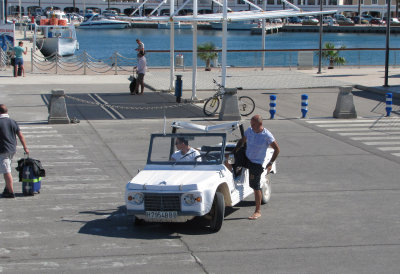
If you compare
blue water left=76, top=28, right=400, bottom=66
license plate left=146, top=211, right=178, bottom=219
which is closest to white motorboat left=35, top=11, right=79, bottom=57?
blue water left=76, top=28, right=400, bottom=66

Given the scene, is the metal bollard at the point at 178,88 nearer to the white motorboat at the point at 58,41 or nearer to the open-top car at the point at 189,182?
the open-top car at the point at 189,182

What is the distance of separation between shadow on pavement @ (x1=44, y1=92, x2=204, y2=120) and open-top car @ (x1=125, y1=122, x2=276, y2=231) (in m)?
10.6

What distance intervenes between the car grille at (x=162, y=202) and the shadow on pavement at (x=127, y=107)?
11.9 m

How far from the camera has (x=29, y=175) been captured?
1277 cm

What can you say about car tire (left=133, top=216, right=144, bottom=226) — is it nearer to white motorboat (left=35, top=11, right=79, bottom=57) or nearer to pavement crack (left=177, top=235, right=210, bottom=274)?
pavement crack (left=177, top=235, right=210, bottom=274)

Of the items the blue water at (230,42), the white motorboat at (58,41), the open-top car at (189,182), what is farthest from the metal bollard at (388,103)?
the white motorboat at (58,41)

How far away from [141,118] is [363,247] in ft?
47.6

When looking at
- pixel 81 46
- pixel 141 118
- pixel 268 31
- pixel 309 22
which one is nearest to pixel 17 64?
pixel 141 118

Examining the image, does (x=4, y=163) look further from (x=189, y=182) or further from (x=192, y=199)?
(x=192, y=199)

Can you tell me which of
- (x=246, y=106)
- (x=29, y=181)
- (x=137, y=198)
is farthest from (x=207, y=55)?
(x=137, y=198)

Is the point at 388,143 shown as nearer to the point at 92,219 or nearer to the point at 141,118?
the point at 141,118

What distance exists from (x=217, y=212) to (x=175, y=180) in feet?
2.67

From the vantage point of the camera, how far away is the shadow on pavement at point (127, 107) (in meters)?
24.1

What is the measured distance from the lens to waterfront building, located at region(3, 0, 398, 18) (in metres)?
134
